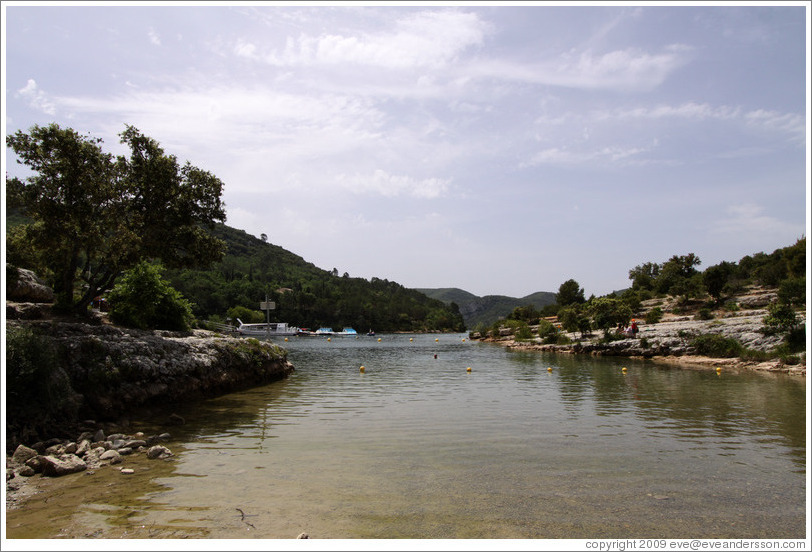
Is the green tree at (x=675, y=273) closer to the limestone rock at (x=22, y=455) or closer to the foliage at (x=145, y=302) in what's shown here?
the foliage at (x=145, y=302)

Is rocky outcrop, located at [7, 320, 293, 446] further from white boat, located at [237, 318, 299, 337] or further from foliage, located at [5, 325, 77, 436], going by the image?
white boat, located at [237, 318, 299, 337]

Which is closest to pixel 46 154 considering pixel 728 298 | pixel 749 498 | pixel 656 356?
pixel 749 498

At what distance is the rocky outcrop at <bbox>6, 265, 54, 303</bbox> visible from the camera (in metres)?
20.5

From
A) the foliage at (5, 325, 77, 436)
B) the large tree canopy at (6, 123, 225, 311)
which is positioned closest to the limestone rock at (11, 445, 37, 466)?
the foliage at (5, 325, 77, 436)

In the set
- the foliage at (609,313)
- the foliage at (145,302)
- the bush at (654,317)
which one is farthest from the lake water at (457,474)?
the bush at (654,317)

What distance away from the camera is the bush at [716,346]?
3809 cm

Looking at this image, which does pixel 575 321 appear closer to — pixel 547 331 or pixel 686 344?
pixel 547 331

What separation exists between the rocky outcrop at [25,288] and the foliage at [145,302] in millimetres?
2626

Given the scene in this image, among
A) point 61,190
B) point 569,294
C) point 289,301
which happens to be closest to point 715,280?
point 569,294

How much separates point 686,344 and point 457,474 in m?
40.8

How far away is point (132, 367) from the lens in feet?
59.2

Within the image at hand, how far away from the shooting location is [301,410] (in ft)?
63.6

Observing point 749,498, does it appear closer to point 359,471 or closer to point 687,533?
point 687,533

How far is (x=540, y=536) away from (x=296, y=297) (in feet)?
538
